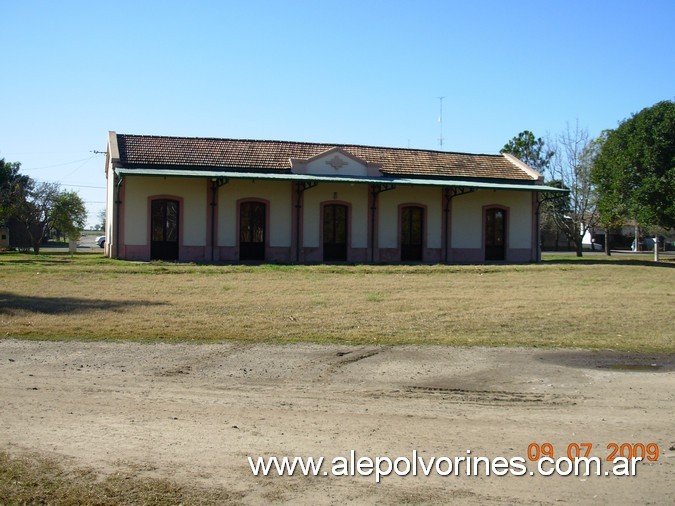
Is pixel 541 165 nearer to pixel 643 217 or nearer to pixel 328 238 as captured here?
pixel 643 217

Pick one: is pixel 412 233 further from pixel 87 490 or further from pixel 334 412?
pixel 87 490

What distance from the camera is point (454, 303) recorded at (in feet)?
52.5

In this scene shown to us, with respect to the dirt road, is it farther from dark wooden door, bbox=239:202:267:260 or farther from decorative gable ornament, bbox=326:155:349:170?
decorative gable ornament, bbox=326:155:349:170

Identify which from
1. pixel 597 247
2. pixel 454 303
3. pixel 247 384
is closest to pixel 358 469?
pixel 247 384

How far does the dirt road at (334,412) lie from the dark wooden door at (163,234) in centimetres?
1870

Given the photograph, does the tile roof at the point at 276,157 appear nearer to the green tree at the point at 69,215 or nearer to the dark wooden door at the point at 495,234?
the dark wooden door at the point at 495,234

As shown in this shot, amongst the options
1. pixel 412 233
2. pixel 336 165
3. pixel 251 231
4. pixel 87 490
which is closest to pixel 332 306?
pixel 87 490

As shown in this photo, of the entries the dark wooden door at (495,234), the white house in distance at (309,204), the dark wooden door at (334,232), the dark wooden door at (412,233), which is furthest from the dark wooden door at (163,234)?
the dark wooden door at (495,234)

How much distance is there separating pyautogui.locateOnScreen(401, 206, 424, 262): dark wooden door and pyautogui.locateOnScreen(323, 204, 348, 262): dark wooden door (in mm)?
2650

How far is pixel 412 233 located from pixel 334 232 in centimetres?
354

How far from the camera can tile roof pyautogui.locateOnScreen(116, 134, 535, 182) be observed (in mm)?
29812

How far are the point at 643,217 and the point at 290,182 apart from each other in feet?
→ 49.4

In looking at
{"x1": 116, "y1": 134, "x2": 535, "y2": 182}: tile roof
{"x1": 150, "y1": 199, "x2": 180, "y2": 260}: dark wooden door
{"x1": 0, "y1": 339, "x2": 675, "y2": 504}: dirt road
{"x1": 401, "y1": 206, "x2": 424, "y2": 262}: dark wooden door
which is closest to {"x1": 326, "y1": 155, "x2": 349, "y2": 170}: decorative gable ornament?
{"x1": 116, "y1": 134, "x2": 535, "y2": 182}: tile roof

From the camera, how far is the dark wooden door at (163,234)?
2897cm
